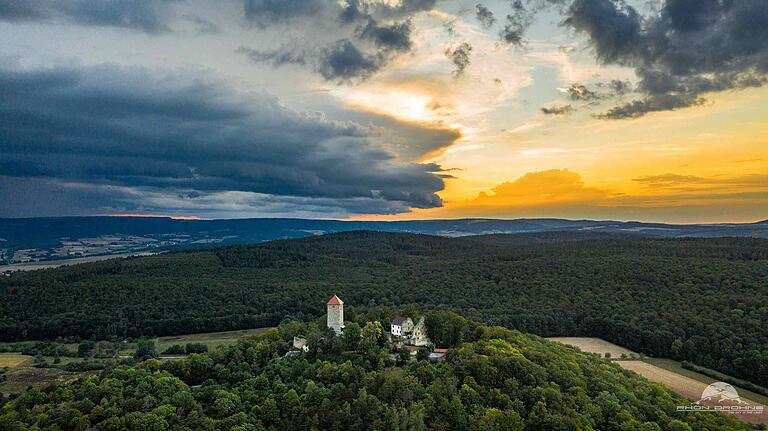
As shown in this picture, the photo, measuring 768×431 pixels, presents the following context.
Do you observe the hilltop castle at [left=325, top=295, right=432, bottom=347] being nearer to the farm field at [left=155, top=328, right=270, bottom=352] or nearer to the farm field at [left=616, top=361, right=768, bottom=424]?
the farm field at [left=616, top=361, right=768, bottom=424]

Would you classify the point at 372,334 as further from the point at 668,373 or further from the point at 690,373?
the point at 690,373

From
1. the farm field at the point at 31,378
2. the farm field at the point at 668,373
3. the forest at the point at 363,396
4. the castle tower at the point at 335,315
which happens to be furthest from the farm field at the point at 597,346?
the farm field at the point at 31,378

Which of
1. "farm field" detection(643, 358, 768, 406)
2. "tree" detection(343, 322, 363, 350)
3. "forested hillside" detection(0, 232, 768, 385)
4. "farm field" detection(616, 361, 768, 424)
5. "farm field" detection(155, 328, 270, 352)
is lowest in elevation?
"farm field" detection(155, 328, 270, 352)

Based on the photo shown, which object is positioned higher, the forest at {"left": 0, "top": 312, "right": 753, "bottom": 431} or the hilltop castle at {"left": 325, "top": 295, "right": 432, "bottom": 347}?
the hilltop castle at {"left": 325, "top": 295, "right": 432, "bottom": 347}

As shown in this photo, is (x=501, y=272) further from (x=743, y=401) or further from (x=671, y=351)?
(x=743, y=401)

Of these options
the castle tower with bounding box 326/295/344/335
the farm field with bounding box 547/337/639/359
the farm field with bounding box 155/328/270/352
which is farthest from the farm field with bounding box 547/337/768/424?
the farm field with bounding box 155/328/270/352

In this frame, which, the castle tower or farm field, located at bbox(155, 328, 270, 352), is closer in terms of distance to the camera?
the castle tower

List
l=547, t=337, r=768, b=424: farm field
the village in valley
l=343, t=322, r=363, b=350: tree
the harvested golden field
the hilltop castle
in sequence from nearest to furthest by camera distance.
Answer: l=343, t=322, r=363, b=350: tree < the village in valley < l=547, t=337, r=768, b=424: farm field < the hilltop castle < the harvested golden field

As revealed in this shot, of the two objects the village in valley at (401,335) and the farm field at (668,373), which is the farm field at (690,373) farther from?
the village in valley at (401,335)
